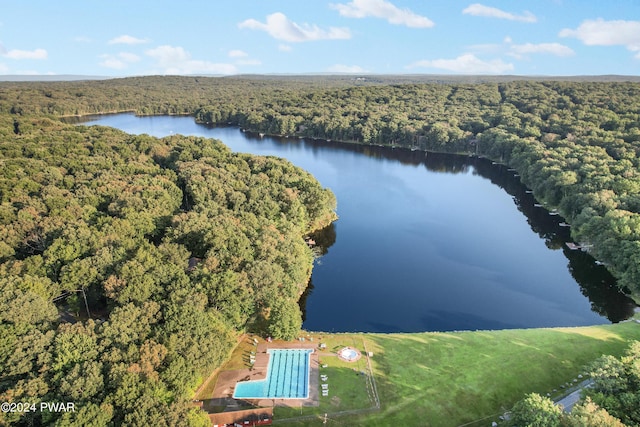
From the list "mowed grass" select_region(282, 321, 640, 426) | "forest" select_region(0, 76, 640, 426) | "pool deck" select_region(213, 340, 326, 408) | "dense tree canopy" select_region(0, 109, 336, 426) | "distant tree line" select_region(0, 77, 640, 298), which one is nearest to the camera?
"dense tree canopy" select_region(0, 109, 336, 426)

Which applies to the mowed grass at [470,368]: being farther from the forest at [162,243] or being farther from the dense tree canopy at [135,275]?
the dense tree canopy at [135,275]

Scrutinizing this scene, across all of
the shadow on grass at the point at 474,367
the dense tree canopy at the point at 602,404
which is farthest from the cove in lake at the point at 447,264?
the dense tree canopy at the point at 602,404

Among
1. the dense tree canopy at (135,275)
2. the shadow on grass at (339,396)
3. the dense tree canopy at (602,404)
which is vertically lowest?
the shadow on grass at (339,396)

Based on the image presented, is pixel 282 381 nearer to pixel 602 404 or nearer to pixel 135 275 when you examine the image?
pixel 135 275

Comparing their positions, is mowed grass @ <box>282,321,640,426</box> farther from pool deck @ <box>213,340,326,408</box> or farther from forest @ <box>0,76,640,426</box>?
forest @ <box>0,76,640,426</box>

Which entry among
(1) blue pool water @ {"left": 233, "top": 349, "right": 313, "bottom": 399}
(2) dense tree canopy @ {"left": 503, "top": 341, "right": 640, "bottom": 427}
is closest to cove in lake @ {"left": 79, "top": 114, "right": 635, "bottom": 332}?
(1) blue pool water @ {"left": 233, "top": 349, "right": 313, "bottom": 399}

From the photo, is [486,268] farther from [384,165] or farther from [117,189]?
[384,165]

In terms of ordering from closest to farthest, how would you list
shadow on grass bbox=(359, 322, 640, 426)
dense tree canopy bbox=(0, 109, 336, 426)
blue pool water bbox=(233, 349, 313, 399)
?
1. dense tree canopy bbox=(0, 109, 336, 426)
2. shadow on grass bbox=(359, 322, 640, 426)
3. blue pool water bbox=(233, 349, 313, 399)
